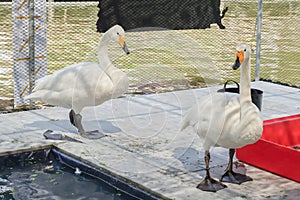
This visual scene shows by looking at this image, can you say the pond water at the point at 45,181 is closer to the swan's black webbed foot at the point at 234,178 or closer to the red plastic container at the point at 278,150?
the swan's black webbed foot at the point at 234,178

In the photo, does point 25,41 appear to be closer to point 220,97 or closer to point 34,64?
point 34,64

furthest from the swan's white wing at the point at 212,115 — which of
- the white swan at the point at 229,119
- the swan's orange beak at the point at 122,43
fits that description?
the swan's orange beak at the point at 122,43

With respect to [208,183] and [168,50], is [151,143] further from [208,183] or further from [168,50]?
[168,50]

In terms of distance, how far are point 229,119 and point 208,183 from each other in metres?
0.55

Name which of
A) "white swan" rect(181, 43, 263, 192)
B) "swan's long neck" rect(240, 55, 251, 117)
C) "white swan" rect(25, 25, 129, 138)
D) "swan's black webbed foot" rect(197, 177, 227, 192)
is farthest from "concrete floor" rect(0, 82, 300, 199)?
"swan's long neck" rect(240, 55, 251, 117)

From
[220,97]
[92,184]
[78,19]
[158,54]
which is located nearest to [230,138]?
[220,97]

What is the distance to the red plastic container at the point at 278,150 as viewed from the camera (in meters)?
4.77

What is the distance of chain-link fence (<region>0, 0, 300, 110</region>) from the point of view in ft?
30.5

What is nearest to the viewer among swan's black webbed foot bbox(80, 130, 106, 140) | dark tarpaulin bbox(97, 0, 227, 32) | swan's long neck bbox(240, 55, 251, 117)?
swan's long neck bbox(240, 55, 251, 117)

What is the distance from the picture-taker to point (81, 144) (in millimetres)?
5926

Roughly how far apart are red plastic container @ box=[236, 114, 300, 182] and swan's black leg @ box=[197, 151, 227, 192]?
0.47 m

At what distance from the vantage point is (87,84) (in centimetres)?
579

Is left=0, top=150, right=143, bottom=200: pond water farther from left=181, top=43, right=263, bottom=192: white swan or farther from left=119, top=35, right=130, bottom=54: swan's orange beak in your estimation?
left=119, top=35, right=130, bottom=54: swan's orange beak

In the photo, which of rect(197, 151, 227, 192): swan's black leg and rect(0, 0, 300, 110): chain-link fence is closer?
rect(197, 151, 227, 192): swan's black leg
